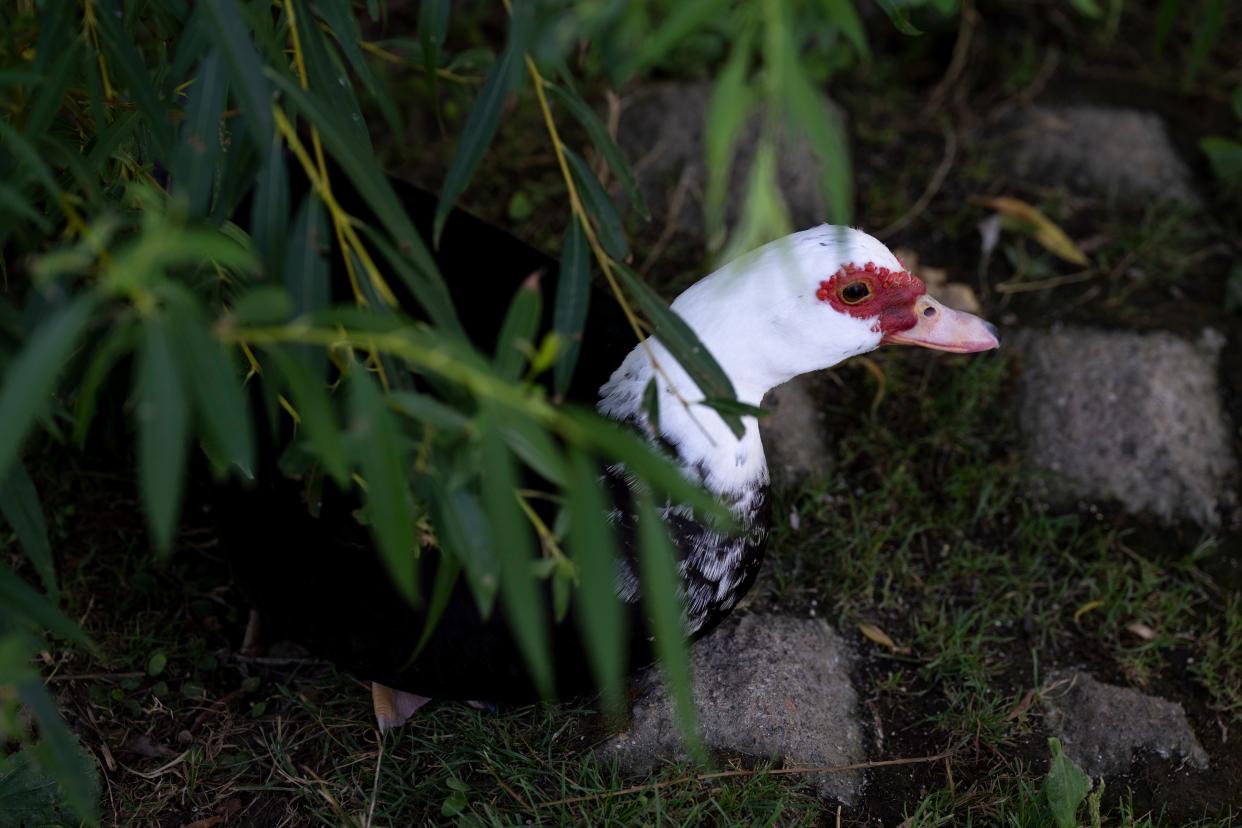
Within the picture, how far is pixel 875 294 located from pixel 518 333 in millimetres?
712

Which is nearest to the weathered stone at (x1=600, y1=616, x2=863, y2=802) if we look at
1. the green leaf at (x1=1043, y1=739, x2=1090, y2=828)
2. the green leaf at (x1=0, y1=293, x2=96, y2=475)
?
the green leaf at (x1=1043, y1=739, x2=1090, y2=828)

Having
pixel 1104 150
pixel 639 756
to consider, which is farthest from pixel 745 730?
pixel 1104 150

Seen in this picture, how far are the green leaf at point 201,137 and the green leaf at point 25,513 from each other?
1.14ft

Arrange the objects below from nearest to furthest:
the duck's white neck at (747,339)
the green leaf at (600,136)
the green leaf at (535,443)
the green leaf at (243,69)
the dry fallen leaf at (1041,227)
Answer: the green leaf at (535,443) < the green leaf at (243,69) < the green leaf at (600,136) < the duck's white neck at (747,339) < the dry fallen leaf at (1041,227)

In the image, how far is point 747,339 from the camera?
1471mm

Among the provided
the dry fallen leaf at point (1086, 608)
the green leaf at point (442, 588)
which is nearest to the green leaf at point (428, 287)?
the green leaf at point (442, 588)

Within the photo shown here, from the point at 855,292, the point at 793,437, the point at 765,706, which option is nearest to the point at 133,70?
the point at 855,292

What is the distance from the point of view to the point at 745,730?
5.44 ft

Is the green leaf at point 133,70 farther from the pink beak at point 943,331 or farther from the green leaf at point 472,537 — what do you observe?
the pink beak at point 943,331

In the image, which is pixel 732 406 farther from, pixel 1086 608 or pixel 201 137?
pixel 1086 608

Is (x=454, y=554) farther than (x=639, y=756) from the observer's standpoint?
No

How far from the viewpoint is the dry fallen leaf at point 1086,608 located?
76.8 inches

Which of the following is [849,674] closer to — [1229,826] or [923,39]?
[1229,826]

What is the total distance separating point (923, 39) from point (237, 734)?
7.43 ft
